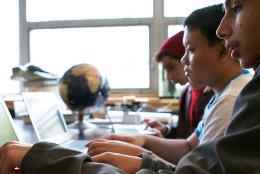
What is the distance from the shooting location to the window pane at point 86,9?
10.8 ft

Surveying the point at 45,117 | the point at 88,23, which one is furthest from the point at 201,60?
the point at 88,23

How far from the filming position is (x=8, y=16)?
11.0 ft

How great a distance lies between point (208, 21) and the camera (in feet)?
3.59

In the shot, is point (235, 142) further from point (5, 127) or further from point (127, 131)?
point (127, 131)

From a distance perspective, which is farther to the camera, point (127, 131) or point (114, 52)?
point (114, 52)

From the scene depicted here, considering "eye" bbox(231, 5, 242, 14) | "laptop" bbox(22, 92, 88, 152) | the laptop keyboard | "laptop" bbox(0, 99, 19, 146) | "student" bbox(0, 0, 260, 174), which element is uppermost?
"eye" bbox(231, 5, 242, 14)

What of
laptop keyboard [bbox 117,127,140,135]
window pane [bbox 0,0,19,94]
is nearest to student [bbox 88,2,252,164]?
laptop keyboard [bbox 117,127,140,135]

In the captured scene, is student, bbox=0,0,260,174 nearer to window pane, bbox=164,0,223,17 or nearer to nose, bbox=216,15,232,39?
nose, bbox=216,15,232,39

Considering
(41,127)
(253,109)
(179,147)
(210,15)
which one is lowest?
(179,147)

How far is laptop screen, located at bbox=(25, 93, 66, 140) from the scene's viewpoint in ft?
3.49

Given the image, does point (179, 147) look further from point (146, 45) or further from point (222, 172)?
point (146, 45)

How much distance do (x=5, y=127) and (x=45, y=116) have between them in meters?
0.39

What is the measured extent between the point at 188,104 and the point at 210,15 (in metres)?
0.76

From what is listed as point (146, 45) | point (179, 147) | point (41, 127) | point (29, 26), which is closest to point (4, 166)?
point (41, 127)
